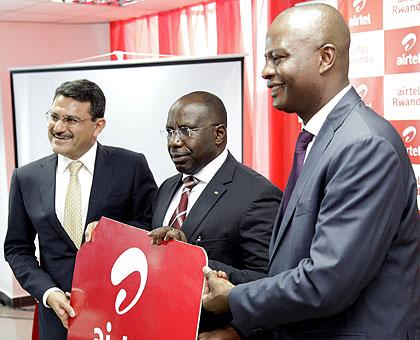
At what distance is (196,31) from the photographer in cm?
509

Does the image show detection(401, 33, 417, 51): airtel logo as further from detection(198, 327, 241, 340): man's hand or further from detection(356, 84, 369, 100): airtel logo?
detection(198, 327, 241, 340): man's hand

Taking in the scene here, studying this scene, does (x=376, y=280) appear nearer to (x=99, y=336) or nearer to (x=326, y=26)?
(x=326, y=26)

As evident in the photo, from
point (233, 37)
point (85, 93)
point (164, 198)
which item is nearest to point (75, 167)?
point (85, 93)

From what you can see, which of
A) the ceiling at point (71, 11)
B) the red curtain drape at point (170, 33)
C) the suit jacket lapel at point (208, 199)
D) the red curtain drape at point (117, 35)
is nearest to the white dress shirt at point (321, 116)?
the suit jacket lapel at point (208, 199)

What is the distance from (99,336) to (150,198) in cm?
70

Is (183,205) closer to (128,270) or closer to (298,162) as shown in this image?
(128,270)

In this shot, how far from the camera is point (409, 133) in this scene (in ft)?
9.92

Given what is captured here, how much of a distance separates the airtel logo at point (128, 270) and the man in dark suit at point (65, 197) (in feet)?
1.46

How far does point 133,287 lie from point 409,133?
182 centimetres

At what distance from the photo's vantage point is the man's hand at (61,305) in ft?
6.82

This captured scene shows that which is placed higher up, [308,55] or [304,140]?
[308,55]

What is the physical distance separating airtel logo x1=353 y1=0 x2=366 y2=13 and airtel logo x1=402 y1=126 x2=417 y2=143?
72cm

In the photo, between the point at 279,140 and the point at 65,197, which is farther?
the point at 279,140

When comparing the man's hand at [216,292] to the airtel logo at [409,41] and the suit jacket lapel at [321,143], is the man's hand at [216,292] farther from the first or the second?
the airtel logo at [409,41]
